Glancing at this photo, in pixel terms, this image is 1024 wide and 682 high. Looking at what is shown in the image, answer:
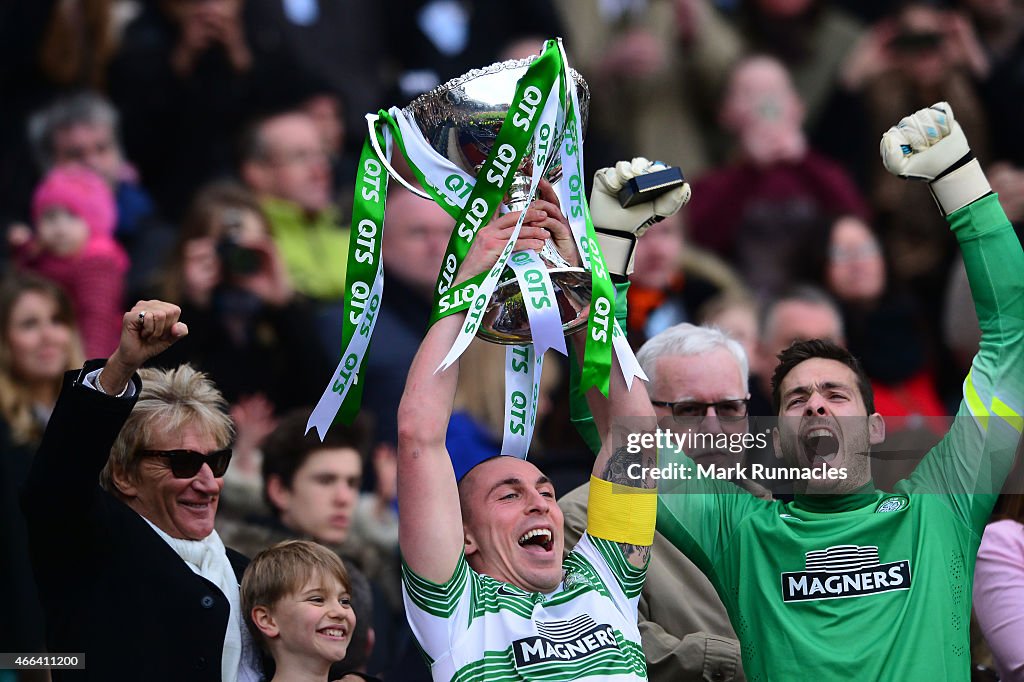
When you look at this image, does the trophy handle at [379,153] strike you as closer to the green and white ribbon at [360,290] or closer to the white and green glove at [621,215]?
the green and white ribbon at [360,290]

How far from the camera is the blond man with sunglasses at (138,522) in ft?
13.8

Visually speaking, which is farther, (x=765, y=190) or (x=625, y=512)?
(x=765, y=190)

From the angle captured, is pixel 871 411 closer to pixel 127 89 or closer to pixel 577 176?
pixel 577 176

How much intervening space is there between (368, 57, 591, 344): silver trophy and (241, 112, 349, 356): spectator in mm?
3272

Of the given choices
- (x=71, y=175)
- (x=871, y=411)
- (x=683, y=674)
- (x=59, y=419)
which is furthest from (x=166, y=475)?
(x=71, y=175)

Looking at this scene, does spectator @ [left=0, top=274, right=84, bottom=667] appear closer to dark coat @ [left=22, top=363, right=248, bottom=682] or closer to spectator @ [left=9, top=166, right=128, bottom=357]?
spectator @ [left=9, top=166, right=128, bottom=357]

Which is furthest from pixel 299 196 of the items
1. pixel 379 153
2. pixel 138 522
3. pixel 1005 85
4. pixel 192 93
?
pixel 1005 85

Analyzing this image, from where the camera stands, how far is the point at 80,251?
755cm

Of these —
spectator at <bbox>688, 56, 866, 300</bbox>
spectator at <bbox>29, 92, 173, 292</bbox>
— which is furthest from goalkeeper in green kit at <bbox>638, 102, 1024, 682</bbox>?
spectator at <bbox>29, 92, 173, 292</bbox>

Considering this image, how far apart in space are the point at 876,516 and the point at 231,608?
168 centimetres

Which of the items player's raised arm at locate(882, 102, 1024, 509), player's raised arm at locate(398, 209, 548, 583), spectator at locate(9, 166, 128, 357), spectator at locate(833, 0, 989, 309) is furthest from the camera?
spectator at locate(833, 0, 989, 309)

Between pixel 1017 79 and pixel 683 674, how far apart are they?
17.6 feet

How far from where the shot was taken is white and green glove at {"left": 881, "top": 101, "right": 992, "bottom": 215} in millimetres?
4508

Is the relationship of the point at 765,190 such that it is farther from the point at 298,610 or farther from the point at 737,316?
the point at 298,610
